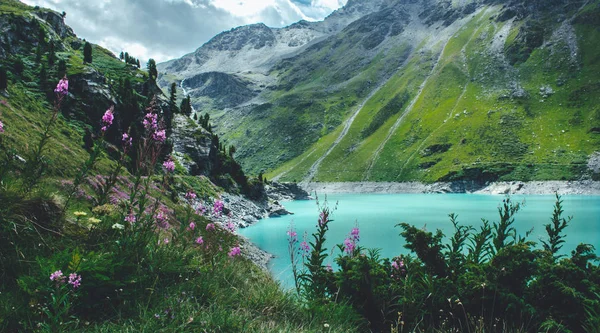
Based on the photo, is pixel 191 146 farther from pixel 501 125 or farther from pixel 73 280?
pixel 501 125

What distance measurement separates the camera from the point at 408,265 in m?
6.17

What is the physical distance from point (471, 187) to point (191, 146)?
11283cm

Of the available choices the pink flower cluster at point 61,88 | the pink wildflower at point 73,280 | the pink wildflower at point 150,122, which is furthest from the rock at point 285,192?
the pink wildflower at point 73,280

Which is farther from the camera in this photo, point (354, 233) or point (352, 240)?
point (352, 240)

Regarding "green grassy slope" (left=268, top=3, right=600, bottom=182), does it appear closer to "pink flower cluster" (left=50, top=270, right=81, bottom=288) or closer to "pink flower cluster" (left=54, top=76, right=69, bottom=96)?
"pink flower cluster" (left=54, top=76, right=69, bottom=96)

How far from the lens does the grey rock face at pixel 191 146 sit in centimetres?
6240

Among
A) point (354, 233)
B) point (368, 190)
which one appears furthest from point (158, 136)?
point (368, 190)

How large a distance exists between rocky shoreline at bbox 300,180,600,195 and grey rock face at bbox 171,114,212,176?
27.0m

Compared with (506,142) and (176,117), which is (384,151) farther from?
(176,117)

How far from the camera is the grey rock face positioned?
205 feet

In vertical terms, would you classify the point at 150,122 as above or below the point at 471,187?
below

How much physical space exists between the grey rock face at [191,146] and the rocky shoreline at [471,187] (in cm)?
2701

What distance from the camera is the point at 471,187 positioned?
130 m

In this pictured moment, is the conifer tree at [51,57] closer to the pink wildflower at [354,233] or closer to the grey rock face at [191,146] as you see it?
the grey rock face at [191,146]
